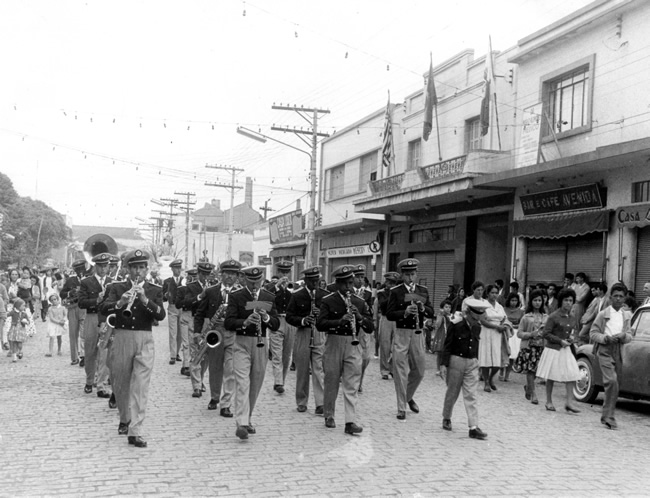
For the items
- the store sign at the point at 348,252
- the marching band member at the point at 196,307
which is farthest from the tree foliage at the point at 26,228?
the marching band member at the point at 196,307

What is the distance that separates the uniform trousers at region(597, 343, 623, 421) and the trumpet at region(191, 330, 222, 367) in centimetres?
490

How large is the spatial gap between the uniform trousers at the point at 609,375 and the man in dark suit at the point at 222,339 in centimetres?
473

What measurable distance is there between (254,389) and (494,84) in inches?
560

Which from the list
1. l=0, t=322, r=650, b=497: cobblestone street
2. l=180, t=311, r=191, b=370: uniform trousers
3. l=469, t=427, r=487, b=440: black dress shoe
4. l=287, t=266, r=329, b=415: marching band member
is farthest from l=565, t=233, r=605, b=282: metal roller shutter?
l=180, t=311, r=191, b=370: uniform trousers

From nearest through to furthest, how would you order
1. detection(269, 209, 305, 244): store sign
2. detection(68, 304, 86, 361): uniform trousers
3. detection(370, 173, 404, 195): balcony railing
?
detection(68, 304, 86, 361): uniform trousers
detection(370, 173, 404, 195): balcony railing
detection(269, 209, 305, 244): store sign

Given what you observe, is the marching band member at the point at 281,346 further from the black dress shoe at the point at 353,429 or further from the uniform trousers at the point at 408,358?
the black dress shoe at the point at 353,429

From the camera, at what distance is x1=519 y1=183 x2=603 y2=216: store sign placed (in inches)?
609


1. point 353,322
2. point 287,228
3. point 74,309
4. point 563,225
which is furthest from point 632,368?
point 287,228

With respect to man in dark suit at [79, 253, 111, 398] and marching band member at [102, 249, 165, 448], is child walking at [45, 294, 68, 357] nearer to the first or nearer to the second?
man in dark suit at [79, 253, 111, 398]

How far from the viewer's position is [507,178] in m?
16.6

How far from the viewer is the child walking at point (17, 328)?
13.2 m

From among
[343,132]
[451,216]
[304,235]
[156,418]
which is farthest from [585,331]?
[304,235]

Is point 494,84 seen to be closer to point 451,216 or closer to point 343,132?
point 451,216

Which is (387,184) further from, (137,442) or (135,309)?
(137,442)
